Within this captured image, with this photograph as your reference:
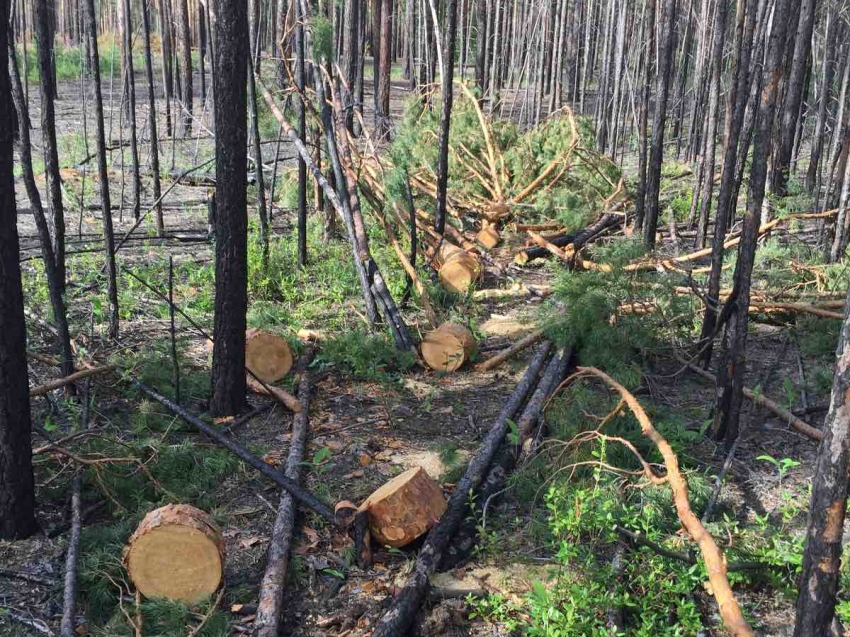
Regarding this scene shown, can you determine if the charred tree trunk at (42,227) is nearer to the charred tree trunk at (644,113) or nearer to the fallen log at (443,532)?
the fallen log at (443,532)

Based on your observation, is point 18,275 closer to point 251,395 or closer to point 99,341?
point 251,395

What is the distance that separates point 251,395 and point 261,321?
1286mm

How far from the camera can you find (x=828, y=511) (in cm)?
244

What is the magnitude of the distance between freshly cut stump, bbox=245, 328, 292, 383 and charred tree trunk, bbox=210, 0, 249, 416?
0.57 m

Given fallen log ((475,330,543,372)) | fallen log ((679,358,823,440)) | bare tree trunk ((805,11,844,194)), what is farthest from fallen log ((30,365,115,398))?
bare tree trunk ((805,11,844,194))

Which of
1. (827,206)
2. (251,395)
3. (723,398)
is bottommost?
(251,395)

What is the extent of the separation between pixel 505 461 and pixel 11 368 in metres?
2.97

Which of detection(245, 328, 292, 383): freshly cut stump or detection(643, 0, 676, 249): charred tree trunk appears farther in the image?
detection(643, 0, 676, 249): charred tree trunk

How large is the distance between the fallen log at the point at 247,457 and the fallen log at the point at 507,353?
8.07 ft

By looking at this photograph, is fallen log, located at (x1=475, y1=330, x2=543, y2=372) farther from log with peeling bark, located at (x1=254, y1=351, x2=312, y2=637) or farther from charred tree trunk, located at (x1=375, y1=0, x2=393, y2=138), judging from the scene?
charred tree trunk, located at (x1=375, y1=0, x2=393, y2=138)

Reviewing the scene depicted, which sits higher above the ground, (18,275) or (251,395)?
(18,275)

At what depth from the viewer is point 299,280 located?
9219 mm

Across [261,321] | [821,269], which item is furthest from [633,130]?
[261,321]

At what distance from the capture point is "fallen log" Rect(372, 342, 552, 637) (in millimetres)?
3533
